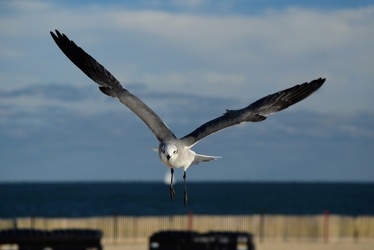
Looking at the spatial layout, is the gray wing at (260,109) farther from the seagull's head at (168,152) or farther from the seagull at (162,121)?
the seagull's head at (168,152)

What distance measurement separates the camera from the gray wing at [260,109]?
16062 mm

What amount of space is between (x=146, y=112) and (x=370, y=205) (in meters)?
112

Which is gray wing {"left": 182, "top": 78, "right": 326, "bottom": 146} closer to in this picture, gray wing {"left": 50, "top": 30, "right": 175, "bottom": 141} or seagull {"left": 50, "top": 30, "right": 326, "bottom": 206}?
seagull {"left": 50, "top": 30, "right": 326, "bottom": 206}

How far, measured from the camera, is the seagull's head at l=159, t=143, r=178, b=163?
47.0 ft

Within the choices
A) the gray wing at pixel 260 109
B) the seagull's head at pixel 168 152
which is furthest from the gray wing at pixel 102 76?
the seagull's head at pixel 168 152

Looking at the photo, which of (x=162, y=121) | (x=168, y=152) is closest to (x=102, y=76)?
(x=162, y=121)

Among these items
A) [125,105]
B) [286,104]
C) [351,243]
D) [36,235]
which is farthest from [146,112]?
[351,243]

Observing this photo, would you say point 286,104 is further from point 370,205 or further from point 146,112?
point 370,205

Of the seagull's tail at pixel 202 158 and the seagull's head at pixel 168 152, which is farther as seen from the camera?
the seagull's tail at pixel 202 158

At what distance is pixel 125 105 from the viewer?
17.0m

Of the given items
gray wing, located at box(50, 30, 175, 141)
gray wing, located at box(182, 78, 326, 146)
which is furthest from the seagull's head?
gray wing, located at box(50, 30, 175, 141)

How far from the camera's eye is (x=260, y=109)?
57.4 ft

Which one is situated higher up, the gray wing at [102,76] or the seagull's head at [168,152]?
the gray wing at [102,76]

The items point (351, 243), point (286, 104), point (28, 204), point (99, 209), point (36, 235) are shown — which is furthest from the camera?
point (28, 204)
